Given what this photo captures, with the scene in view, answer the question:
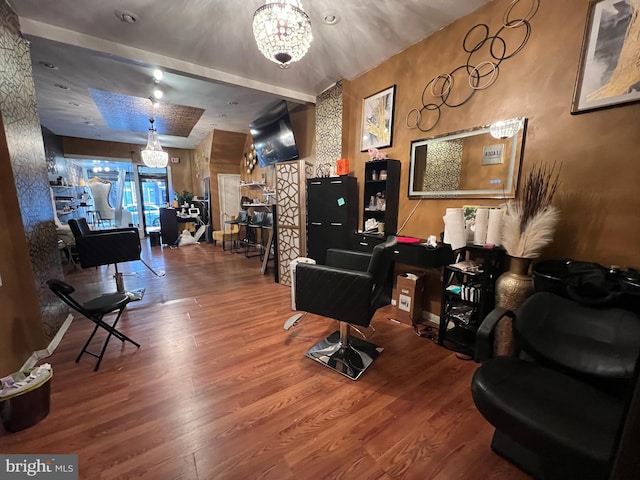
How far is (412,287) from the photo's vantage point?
2.73 m

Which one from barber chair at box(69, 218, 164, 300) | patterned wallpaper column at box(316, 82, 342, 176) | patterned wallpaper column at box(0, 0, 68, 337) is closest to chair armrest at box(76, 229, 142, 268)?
barber chair at box(69, 218, 164, 300)

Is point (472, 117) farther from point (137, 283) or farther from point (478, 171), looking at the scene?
point (137, 283)

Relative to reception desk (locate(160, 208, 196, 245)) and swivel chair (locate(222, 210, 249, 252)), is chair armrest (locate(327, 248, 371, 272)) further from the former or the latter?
reception desk (locate(160, 208, 196, 245))

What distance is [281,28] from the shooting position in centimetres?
161

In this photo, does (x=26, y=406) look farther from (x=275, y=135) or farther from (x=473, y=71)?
(x=275, y=135)

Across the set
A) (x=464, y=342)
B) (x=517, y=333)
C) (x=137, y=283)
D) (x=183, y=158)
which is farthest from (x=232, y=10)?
(x=183, y=158)

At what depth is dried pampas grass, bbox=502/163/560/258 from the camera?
1.77 metres

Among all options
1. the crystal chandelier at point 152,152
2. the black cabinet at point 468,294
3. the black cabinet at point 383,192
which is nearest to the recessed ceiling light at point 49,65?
the crystal chandelier at point 152,152

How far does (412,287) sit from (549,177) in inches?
57.8

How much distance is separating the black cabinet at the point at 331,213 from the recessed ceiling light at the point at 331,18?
1594 millimetres

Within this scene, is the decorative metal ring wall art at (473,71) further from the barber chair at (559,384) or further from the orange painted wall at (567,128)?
the barber chair at (559,384)

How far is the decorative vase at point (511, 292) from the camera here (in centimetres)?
185

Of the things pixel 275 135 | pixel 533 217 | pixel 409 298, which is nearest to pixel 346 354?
pixel 409 298

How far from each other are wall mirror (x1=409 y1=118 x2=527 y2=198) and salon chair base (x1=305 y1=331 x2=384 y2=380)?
1702 mm
